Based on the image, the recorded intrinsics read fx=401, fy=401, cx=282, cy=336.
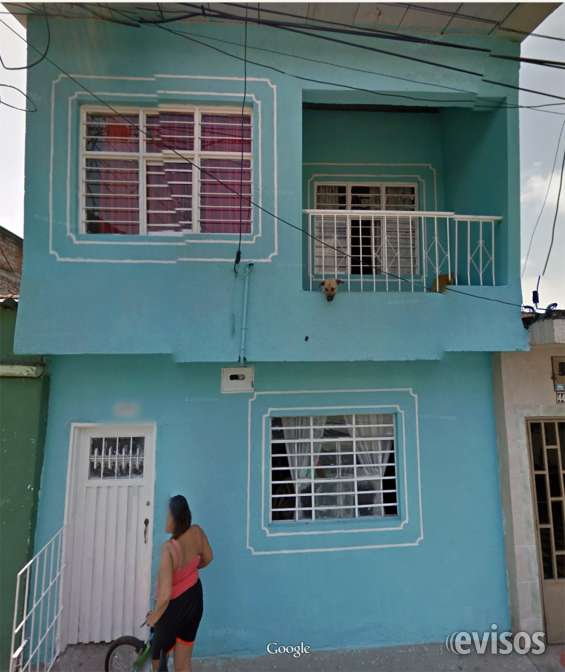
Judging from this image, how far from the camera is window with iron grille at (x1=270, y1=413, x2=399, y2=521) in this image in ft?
15.0

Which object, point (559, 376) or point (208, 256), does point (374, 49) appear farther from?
point (559, 376)

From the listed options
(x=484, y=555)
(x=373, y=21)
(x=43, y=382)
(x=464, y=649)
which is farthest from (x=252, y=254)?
(x=464, y=649)

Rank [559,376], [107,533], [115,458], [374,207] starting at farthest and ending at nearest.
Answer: [374,207]
[559,376]
[115,458]
[107,533]

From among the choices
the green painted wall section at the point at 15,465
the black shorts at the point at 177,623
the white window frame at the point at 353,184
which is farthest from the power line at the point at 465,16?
the black shorts at the point at 177,623

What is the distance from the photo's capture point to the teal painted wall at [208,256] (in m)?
4.04

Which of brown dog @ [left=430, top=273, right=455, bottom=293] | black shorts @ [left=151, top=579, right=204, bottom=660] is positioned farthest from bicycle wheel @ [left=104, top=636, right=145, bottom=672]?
brown dog @ [left=430, top=273, right=455, bottom=293]

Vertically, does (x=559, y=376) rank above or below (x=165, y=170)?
below

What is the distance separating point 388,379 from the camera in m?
4.68

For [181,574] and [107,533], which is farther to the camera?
[107,533]

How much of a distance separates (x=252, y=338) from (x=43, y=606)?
343 centimetres

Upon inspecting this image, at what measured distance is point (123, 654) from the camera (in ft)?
12.9

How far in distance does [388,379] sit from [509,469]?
170 cm

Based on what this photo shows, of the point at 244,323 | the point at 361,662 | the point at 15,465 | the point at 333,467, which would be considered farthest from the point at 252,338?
the point at 361,662

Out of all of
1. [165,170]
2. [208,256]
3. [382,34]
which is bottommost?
[208,256]
